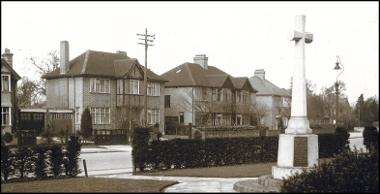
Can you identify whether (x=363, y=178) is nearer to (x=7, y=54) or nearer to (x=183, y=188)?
(x=183, y=188)

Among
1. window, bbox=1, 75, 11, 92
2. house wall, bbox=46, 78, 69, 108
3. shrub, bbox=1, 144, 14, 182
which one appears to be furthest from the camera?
house wall, bbox=46, 78, 69, 108

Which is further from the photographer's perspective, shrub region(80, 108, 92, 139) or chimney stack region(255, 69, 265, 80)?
chimney stack region(255, 69, 265, 80)

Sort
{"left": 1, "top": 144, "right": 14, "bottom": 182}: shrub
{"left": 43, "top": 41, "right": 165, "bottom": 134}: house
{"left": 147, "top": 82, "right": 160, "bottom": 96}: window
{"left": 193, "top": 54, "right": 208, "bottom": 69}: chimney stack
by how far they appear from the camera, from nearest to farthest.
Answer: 1. {"left": 1, "top": 144, "right": 14, "bottom": 182}: shrub
2. {"left": 43, "top": 41, "right": 165, "bottom": 134}: house
3. {"left": 147, "top": 82, "right": 160, "bottom": 96}: window
4. {"left": 193, "top": 54, "right": 208, "bottom": 69}: chimney stack

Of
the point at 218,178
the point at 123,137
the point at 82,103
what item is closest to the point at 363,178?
the point at 218,178

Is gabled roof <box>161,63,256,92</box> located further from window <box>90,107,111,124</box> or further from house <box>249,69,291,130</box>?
window <box>90,107,111,124</box>

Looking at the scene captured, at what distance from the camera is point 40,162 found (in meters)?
17.7

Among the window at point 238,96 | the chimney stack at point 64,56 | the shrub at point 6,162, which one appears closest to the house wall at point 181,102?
the window at point 238,96

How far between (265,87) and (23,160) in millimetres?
63501

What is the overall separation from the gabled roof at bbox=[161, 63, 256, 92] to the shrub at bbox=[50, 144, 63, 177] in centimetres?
4135

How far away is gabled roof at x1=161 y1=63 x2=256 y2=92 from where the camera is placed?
60594 millimetres

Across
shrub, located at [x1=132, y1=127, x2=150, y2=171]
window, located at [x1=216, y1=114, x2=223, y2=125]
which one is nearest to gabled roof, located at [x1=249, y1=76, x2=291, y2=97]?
window, located at [x1=216, y1=114, x2=223, y2=125]

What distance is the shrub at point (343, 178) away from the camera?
11.4 meters

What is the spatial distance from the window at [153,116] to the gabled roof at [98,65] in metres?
3.54

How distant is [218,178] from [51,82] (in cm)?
3719
